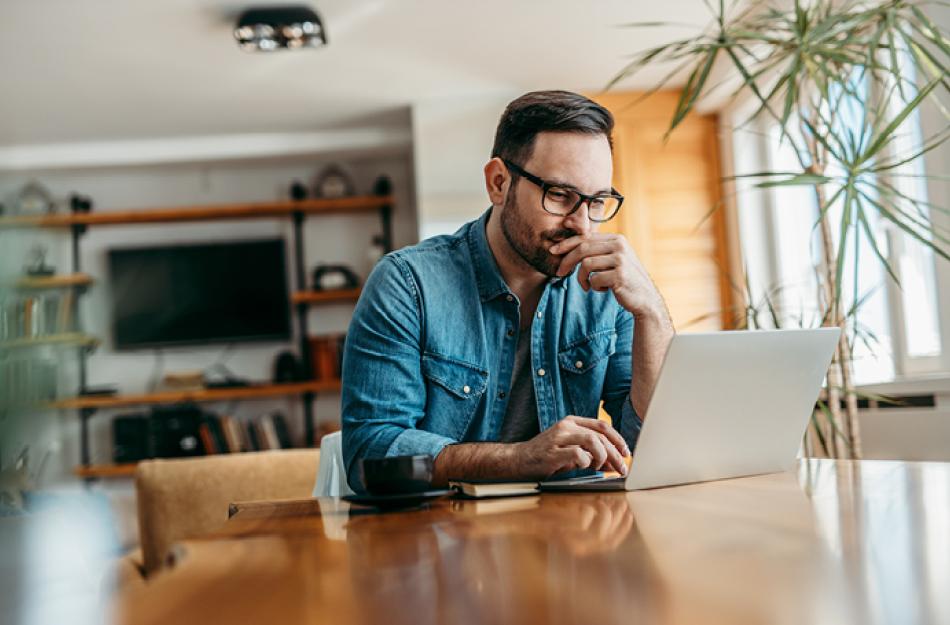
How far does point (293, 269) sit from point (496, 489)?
542 cm

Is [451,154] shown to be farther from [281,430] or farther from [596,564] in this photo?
[596,564]

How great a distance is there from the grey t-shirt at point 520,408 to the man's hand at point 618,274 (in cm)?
19

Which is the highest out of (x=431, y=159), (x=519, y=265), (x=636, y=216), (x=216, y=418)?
(x=431, y=159)

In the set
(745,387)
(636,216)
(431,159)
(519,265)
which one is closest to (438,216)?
(431,159)

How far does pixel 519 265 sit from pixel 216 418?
15.1ft

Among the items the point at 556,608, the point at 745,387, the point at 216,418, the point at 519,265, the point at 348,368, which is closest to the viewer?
the point at 556,608

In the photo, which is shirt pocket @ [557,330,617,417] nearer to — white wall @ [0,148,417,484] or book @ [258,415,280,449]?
book @ [258,415,280,449]

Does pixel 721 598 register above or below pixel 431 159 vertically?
below

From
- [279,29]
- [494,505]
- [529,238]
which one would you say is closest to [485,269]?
[529,238]

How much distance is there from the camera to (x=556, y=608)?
479 millimetres

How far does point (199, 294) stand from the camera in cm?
620

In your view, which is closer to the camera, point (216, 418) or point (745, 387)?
point (745, 387)

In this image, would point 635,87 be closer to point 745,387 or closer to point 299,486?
point 299,486

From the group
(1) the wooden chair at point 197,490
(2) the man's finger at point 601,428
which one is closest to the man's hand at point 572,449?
(2) the man's finger at point 601,428
